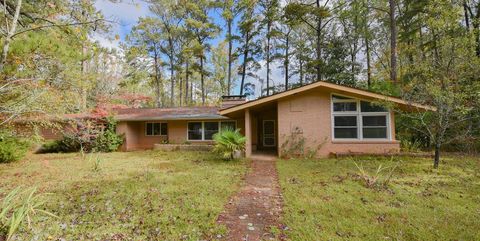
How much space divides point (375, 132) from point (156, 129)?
1382cm

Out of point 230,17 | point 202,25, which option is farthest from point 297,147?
point 202,25

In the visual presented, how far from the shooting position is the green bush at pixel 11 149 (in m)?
10.7

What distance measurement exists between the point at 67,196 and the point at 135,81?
843 inches

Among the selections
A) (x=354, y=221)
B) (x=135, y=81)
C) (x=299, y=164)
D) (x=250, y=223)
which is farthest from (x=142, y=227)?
(x=135, y=81)

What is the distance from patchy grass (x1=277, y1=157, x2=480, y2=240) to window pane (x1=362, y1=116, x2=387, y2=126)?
3017mm

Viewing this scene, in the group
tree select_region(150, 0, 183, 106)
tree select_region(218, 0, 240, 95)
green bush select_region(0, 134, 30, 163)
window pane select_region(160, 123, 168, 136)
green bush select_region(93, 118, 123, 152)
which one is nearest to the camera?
green bush select_region(0, 134, 30, 163)

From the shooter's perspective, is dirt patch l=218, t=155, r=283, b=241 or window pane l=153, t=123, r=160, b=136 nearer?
dirt patch l=218, t=155, r=283, b=241

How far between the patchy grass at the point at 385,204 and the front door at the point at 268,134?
7811 millimetres

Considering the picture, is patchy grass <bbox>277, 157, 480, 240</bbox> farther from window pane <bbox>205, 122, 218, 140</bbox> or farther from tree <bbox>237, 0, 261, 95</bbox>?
tree <bbox>237, 0, 261, 95</bbox>

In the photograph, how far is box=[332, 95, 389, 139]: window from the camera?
11141mm

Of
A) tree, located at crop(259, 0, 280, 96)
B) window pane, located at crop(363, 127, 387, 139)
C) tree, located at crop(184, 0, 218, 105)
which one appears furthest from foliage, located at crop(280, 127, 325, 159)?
tree, located at crop(184, 0, 218, 105)

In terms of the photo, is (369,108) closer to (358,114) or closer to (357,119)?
(358,114)

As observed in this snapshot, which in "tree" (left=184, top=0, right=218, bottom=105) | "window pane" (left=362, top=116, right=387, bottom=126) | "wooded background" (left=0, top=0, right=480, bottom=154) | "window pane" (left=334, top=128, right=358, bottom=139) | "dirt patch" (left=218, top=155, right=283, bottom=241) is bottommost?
"dirt patch" (left=218, top=155, right=283, bottom=241)

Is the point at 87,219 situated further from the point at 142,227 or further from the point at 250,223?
the point at 250,223
